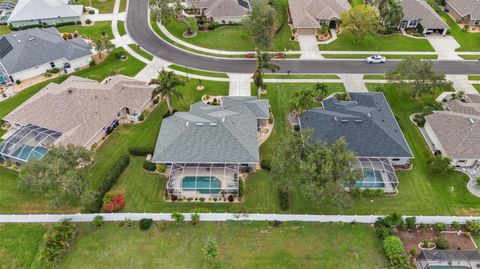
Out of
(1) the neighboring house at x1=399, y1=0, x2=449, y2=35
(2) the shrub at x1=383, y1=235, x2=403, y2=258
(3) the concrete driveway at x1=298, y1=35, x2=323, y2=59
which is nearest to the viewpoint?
(2) the shrub at x1=383, y1=235, x2=403, y2=258

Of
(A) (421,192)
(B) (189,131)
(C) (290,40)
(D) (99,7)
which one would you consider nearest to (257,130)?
(B) (189,131)

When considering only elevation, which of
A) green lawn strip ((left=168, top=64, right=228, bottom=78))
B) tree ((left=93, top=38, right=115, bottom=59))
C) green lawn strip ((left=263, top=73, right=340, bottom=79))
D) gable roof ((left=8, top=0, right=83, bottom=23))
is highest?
gable roof ((left=8, top=0, right=83, bottom=23))

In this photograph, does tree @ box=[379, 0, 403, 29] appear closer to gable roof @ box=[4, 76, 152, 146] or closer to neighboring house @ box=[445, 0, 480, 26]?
neighboring house @ box=[445, 0, 480, 26]

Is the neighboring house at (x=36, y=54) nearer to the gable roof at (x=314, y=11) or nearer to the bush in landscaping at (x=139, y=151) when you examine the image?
the bush in landscaping at (x=139, y=151)

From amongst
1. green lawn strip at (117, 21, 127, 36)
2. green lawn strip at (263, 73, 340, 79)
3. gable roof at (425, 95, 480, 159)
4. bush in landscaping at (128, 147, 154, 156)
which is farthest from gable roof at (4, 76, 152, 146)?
gable roof at (425, 95, 480, 159)

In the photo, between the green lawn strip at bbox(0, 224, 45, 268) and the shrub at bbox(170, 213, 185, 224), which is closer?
the green lawn strip at bbox(0, 224, 45, 268)

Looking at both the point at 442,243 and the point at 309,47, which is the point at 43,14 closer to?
the point at 309,47

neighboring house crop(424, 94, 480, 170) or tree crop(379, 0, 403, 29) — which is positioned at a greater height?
tree crop(379, 0, 403, 29)

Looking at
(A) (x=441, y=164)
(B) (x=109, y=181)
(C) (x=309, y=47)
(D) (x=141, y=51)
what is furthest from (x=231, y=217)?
(C) (x=309, y=47)
